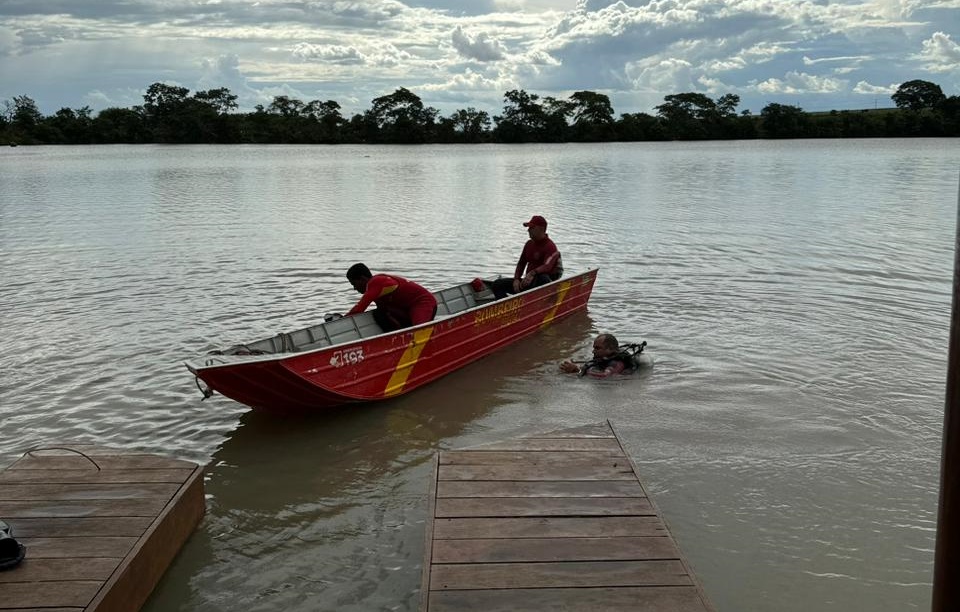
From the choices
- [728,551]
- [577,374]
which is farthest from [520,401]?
[728,551]

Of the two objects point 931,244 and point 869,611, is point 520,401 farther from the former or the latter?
point 931,244

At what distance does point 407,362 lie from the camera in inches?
339

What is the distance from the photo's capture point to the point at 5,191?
33188 millimetres

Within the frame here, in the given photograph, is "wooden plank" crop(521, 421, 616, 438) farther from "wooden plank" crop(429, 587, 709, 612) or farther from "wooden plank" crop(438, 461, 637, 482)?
"wooden plank" crop(429, 587, 709, 612)

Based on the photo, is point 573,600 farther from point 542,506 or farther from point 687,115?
point 687,115

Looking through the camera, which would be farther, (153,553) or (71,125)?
(71,125)

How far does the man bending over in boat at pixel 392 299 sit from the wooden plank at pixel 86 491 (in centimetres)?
353

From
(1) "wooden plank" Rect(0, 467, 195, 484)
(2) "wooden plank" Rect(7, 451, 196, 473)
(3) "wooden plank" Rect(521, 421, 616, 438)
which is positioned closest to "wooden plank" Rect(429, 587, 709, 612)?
(3) "wooden plank" Rect(521, 421, 616, 438)

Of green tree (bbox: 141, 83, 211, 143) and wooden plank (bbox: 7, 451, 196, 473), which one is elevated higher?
green tree (bbox: 141, 83, 211, 143)

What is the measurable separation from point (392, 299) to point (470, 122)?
105608 mm

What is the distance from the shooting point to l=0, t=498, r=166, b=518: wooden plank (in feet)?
16.2

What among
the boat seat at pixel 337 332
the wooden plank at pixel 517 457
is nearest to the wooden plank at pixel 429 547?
the wooden plank at pixel 517 457

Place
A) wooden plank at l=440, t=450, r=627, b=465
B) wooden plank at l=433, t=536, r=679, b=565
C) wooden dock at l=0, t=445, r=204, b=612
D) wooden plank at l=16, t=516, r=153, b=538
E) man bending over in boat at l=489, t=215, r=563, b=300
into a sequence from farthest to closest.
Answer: man bending over in boat at l=489, t=215, r=563, b=300, wooden plank at l=440, t=450, r=627, b=465, wooden plank at l=16, t=516, r=153, b=538, wooden plank at l=433, t=536, r=679, b=565, wooden dock at l=0, t=445, r=204, b=612

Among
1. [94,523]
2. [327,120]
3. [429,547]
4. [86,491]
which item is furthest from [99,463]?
[327,120]
